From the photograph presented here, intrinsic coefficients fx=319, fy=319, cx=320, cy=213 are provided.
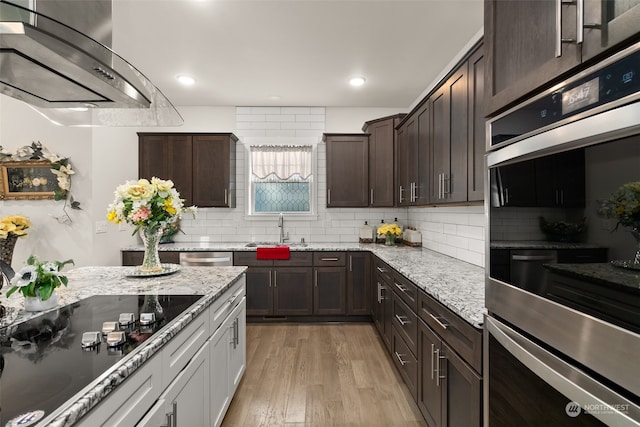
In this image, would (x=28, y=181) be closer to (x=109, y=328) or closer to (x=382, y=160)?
(x=109, y=328)

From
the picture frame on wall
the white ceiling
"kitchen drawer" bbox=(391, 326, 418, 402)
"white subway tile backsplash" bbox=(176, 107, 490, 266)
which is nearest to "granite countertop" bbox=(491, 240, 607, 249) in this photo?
"kitchen drawer" bbox=(391, 326, 418, 402)

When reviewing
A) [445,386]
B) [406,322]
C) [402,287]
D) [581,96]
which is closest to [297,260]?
[402,287]

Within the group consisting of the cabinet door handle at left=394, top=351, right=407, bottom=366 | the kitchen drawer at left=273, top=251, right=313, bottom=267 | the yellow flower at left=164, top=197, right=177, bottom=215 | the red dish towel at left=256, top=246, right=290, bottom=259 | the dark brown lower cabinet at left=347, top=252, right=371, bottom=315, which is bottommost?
the cabinet door handle at left=394, top=351, right=407, bottom=366

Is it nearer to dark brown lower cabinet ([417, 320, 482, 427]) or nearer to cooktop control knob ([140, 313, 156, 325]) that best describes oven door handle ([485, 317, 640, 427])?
dark brown lower cabinet ([417, 320, 482, 427])

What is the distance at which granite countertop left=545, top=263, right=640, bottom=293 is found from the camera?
0.62 m

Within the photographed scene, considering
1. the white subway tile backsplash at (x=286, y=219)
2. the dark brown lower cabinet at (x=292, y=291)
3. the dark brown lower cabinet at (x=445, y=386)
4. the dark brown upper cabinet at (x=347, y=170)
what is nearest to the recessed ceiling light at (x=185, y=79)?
the white subway tile backsplash at (x=286, y=219)

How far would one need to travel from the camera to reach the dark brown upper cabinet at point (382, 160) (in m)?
4.00

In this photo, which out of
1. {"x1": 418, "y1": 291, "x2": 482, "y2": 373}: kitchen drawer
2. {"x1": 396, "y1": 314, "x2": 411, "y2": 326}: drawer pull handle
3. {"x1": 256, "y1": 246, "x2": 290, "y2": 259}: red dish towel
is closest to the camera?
{"x1": 418, "y1": 291, "x2": 482, "y2": 373}: kitchen drawer

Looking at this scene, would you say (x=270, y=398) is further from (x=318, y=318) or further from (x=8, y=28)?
(x=8, y=28)

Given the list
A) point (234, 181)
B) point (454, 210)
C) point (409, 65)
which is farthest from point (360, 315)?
point (409, 65)

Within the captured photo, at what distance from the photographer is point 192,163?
4141 mm

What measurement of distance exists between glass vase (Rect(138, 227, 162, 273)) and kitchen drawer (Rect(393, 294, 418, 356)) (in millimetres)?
1723

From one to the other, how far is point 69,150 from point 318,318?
3.31 m

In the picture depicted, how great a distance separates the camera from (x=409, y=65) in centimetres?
321
